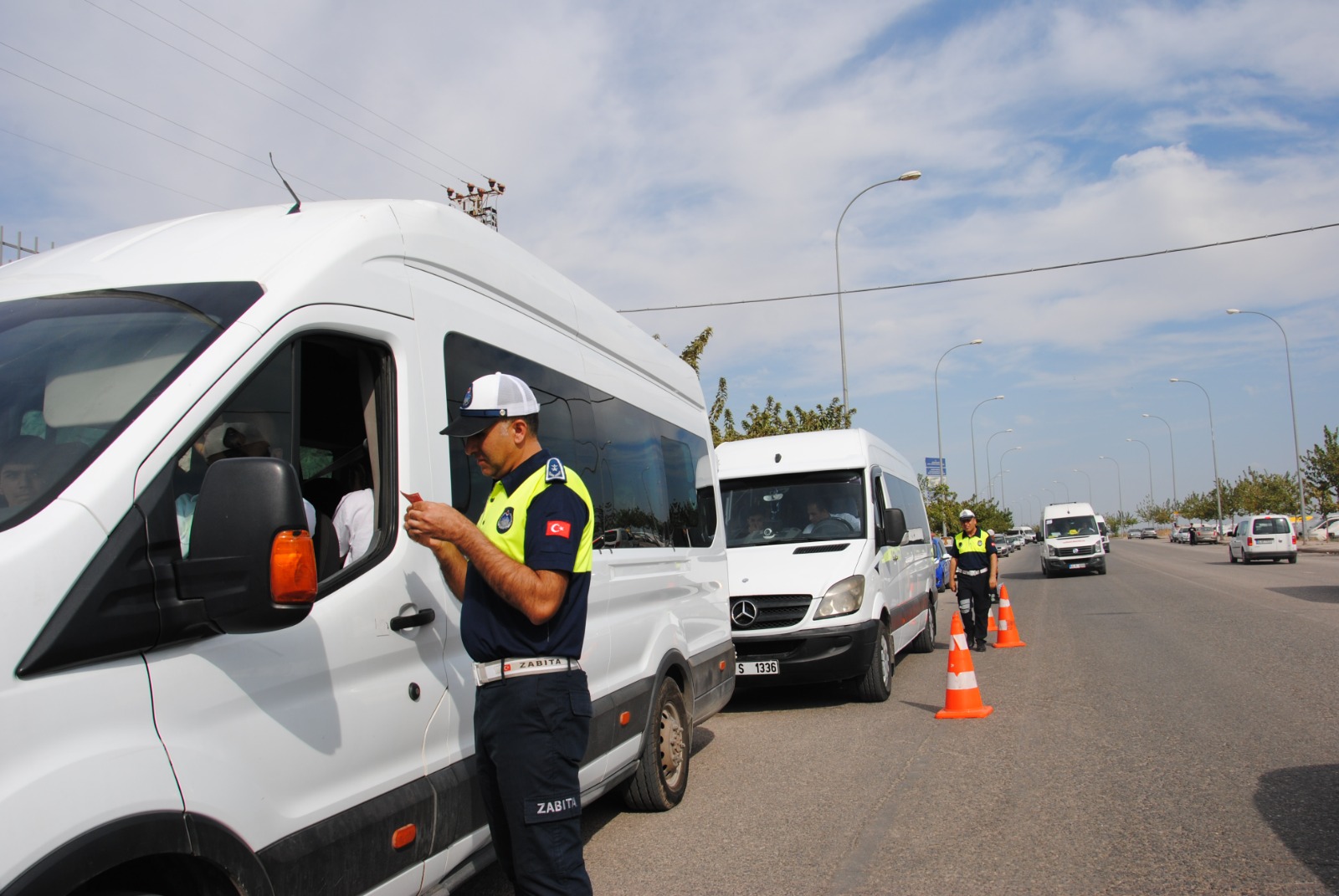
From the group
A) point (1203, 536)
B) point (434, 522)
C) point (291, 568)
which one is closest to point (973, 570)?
point (434, 522)

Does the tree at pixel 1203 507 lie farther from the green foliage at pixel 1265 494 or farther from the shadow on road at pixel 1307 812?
the shadow on road at pixel 1307 812

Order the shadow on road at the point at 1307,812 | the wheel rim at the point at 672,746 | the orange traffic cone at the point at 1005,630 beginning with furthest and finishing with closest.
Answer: the orange traffic cone at the point at 1005,630 < the wheel rim at the point at 672,746 < the shadow on road at the point at 1307,812

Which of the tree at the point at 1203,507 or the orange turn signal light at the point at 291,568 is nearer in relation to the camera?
the orange turn signal light at the point at 291,568

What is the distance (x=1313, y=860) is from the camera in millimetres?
4523

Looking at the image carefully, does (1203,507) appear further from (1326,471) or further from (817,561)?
(817,561)

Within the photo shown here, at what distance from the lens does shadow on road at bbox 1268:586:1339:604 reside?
1873cm

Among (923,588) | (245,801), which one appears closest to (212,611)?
(245,801)

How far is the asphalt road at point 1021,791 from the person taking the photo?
464cm

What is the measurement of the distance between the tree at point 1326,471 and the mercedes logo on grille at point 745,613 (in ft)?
179

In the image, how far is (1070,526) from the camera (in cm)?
3328

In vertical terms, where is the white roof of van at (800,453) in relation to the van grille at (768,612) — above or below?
above

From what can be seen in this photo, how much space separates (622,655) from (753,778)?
6.71ft

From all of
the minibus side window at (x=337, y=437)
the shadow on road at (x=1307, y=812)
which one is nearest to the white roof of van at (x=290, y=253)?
the minibus side window at (x=337, y=437)

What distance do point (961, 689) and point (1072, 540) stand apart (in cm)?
2592
